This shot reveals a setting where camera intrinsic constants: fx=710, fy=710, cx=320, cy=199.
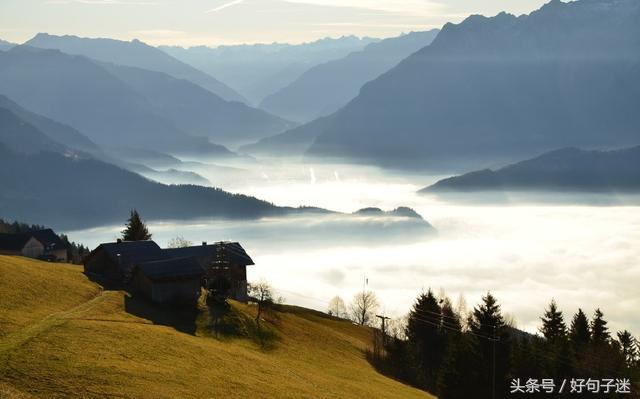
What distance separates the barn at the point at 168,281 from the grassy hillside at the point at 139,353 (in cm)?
313

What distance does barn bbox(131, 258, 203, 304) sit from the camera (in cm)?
9062

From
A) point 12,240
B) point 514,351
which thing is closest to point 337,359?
point 514,351

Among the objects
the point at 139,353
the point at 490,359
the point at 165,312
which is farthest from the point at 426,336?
the point at 139,353

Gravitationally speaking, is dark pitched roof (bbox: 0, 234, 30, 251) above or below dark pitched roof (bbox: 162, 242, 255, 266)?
above

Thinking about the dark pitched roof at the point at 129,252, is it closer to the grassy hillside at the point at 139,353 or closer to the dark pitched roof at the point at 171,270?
the grassy hillside at the point at 139,353

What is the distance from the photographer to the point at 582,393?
7262 cm

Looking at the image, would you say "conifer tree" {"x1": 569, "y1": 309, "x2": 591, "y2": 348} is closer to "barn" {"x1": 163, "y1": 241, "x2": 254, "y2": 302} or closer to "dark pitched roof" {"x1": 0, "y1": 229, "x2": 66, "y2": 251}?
"barn" {"x1": 163, "y1": 241, "x2": 254, "y2": 302}

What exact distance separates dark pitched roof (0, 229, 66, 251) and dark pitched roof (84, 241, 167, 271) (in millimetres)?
73902

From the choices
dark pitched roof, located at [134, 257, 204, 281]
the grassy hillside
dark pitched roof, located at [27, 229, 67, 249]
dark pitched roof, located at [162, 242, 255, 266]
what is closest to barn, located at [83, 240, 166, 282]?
the grassy hillside

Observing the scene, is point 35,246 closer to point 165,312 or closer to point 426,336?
point 165,312

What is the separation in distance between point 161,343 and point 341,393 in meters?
17.2

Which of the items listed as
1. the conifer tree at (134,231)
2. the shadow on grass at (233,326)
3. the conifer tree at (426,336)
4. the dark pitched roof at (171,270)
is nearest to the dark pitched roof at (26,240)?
the conifer tree at (134,231)

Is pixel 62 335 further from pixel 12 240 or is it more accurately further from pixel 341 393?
pixel 12 240

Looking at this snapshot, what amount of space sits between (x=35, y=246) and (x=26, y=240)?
257cm
